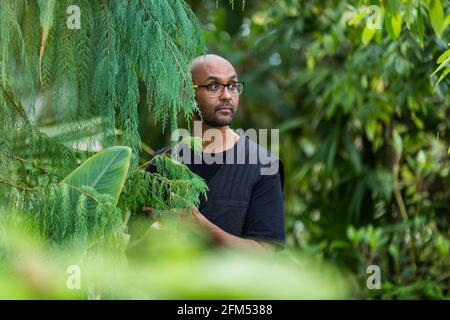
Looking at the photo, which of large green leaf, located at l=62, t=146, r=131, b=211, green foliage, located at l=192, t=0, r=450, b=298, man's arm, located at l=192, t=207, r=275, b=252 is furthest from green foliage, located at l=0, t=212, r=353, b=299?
green foliage, located at l=192, t=0, r=450, b=298

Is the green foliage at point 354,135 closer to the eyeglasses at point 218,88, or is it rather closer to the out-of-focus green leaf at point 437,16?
the out-of-focus green leaf at point 437,16

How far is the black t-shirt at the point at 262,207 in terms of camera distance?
2494 millimetres

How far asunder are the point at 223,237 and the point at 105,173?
0.45m

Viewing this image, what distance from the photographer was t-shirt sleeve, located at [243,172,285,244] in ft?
8.18

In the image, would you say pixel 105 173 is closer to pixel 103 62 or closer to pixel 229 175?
pixel 103 62

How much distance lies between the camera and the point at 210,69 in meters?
2.50

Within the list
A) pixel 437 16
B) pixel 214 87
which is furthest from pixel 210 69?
pixel 437 16

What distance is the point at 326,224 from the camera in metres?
6.13

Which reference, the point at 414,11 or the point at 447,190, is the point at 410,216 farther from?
the point at 414,11

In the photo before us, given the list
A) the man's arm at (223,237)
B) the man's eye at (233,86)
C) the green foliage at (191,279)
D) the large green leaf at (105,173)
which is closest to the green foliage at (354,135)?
the man's eye at (233,86)

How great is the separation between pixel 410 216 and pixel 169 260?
5121 millimetres

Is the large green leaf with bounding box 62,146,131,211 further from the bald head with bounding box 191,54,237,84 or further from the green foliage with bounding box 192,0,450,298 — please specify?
the green foliage with bounding box 192,0,450,298

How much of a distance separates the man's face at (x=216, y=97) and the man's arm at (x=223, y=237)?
0.97 ft

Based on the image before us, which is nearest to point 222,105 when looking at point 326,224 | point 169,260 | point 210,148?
point 210,148
